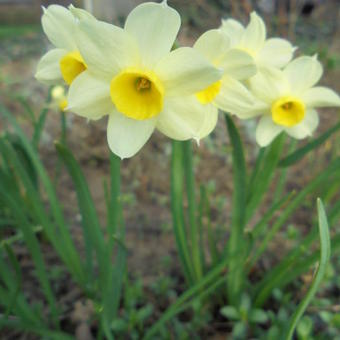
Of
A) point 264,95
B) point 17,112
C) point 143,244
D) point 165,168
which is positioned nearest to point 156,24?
point 264,95

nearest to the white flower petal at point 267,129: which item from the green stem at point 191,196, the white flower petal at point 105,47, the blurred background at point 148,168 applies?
the green stem at point 191,196

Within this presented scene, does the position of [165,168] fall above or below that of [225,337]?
above

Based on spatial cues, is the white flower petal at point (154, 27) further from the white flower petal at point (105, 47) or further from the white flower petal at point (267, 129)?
the white flower petal at point (267, 129)

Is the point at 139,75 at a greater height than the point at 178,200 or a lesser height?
greater

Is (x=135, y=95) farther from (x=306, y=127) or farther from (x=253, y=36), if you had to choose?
(x=306, y=127)

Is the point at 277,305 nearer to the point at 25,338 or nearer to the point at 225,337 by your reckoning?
the point at 225,337

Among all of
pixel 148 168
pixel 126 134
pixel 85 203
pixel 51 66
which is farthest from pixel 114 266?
pixel 148 168
